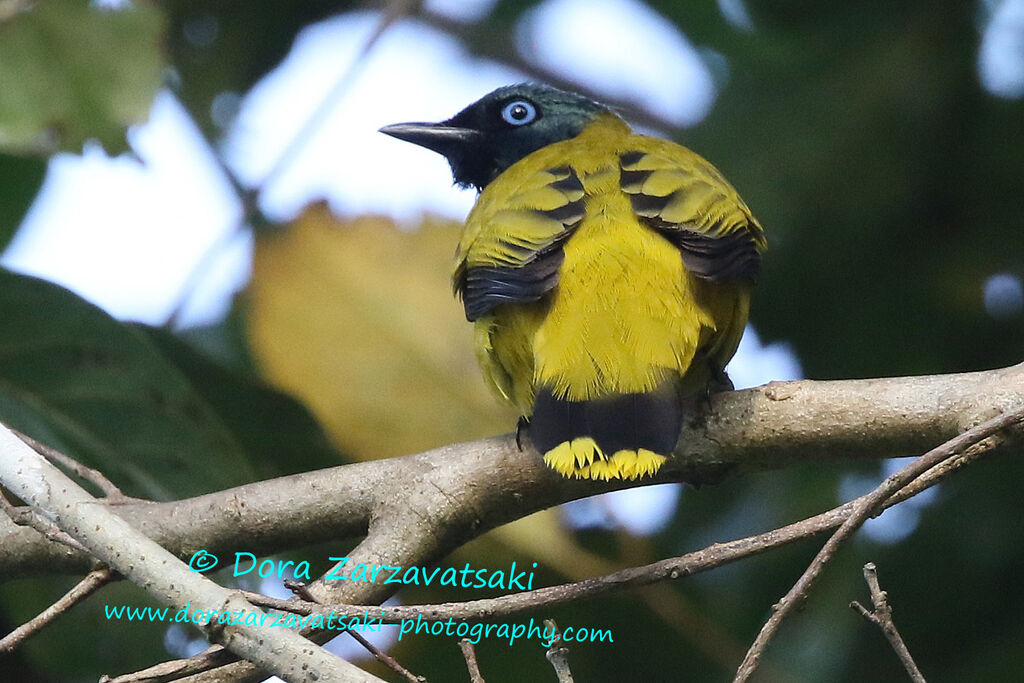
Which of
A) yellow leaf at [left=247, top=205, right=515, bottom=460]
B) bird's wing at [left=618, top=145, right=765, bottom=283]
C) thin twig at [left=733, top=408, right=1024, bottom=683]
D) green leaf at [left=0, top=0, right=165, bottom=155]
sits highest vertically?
green leaf at [left=0, top=0, right=165, bottom=155]

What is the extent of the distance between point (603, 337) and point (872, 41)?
2.33 meters

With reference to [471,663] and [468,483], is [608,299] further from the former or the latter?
[471,663]

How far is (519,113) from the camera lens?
4570 mm

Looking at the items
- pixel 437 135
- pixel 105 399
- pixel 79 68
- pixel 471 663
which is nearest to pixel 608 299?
pixel 471 663

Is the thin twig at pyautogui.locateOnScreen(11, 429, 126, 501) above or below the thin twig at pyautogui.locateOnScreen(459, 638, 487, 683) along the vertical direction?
above

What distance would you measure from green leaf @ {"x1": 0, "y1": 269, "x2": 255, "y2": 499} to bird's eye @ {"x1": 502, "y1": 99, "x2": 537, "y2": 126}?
65.4 inches

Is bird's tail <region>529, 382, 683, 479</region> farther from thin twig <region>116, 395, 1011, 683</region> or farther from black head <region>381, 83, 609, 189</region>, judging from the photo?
black head <region>381, 83, 609, 189</region>

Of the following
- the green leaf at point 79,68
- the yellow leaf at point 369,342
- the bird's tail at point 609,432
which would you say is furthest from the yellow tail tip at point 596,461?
the green leaf at point 79,68

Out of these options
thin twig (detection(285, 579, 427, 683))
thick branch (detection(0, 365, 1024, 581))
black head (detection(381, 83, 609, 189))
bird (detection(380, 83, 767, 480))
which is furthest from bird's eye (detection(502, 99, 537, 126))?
thin twig (detection(285, 579, 427, 683))

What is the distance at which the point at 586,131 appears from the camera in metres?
4.54

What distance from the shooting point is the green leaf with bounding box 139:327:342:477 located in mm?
3580

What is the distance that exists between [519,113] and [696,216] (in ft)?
5.89

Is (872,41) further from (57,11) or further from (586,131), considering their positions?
(57,11)

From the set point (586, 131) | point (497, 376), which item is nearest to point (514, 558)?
point (497, 376)
